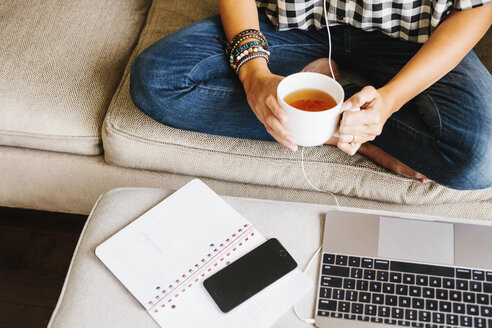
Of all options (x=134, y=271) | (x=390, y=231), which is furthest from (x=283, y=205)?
(x=134, y=271)

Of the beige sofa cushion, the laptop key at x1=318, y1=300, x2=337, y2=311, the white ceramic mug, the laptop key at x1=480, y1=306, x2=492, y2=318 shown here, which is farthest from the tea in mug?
the beige sofa cushion

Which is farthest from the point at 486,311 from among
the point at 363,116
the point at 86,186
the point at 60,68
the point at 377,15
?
the point at 60,68

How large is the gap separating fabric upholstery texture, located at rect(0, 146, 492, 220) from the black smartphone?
29 cm

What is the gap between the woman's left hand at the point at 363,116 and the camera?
0.79 m

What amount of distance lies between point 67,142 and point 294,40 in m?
0.62

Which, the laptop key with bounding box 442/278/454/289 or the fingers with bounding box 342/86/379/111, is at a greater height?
the fingers with bounding box 342/86/379/111

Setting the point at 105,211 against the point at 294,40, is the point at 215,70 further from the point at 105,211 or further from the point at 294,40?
the point at 105,211

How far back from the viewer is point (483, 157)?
92 centimetres

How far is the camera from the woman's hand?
82 centimetres

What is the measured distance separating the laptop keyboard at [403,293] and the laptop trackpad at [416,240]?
2cm

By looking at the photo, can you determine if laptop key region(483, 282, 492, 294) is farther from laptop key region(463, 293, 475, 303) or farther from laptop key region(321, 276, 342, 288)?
laptop key region(321, 276, 342, 288)

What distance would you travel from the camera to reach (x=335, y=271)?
86cm

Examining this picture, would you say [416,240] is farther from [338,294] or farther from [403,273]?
[338,294]

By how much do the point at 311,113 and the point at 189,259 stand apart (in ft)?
1.18
